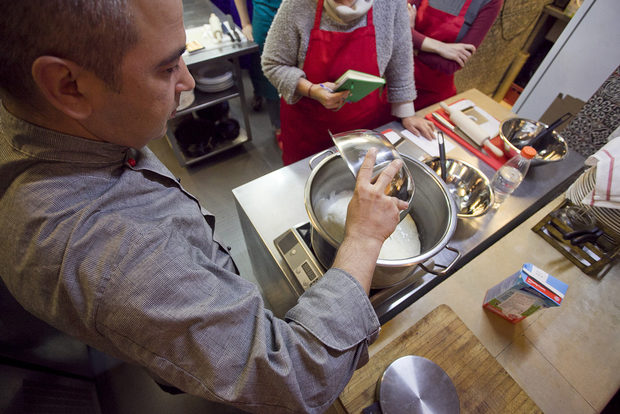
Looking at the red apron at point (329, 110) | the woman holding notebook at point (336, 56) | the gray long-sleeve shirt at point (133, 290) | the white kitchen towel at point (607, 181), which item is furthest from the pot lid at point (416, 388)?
the red apron at point (329, 110)

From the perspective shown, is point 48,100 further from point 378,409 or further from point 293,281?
point 378,409

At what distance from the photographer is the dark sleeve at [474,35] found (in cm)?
160

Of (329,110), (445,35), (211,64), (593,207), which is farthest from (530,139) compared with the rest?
(211,64)

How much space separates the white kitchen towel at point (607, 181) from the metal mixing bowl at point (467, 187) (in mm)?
301

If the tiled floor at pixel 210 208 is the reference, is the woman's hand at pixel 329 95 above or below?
above

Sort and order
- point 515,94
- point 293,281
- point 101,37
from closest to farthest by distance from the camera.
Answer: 1. point 101,37
2. point 293,281
3. point 515,94

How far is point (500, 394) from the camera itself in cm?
80

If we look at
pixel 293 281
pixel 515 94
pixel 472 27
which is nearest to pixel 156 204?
pixel 293 281

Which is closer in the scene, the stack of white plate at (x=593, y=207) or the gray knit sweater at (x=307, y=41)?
the stack of white plate at (x=593, y=207)

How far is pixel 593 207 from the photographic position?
3.45 feet

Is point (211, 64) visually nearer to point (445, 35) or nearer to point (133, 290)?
point (445, 35)

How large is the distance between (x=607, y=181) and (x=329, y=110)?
3.72 ft

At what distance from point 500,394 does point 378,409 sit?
362mm

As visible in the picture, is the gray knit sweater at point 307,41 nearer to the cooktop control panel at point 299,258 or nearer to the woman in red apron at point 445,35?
the woman in red apron at point 445,35
